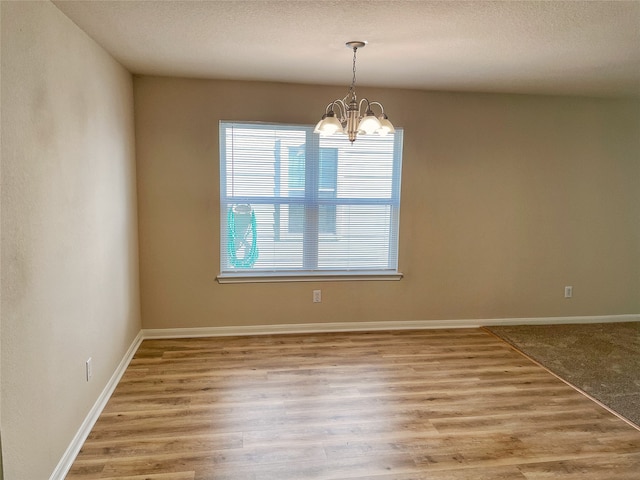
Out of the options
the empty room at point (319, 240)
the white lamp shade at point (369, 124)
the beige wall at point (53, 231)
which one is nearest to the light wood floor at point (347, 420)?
the empty room at point (319, 240)

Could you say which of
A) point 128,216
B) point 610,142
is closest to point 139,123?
point 128,216

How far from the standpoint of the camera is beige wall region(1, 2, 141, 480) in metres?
1.65

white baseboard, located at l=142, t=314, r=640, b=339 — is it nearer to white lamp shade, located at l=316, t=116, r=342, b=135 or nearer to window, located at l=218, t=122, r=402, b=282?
window, located at l=218, t=122, r=402, b=282

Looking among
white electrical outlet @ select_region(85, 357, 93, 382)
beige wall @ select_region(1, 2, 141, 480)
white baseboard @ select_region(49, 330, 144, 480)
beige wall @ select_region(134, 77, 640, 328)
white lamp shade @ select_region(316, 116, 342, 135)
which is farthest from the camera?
beige wall @ select_region(134, 77, 640, 328)

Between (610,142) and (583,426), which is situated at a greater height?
(610,142)

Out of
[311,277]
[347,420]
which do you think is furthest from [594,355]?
[311,277]

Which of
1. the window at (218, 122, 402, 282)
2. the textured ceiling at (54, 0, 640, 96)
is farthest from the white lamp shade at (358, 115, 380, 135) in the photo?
Answer: the window at (218, 122, 402, 282)

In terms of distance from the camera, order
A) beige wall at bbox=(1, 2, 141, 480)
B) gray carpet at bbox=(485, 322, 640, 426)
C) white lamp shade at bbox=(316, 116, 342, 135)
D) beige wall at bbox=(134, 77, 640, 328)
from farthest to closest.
→ 1. beige wall at bbox=(134, 77, 640, 328)
2. gray carpet at bbox=(485, 322, 640, 426)
3. white lamp shade at bbox=(316, 116, 342, 135)
4. beige wall at bbox=(1, 2, 141, 480)

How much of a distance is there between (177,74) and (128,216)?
1.26m

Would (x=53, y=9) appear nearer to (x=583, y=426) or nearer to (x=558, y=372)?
(x=583, y=426)

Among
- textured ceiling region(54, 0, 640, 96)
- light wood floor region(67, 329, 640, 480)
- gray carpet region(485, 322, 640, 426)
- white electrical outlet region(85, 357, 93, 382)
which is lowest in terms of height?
light wood floor region(67, 329, 640, 480)

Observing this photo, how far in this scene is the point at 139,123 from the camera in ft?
12.1

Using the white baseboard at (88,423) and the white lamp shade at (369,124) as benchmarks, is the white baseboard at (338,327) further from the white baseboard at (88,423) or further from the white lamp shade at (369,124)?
the white lamp shade at (369,124)

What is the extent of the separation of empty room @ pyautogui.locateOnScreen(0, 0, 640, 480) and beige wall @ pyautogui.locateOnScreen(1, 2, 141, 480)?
0.06 ft
